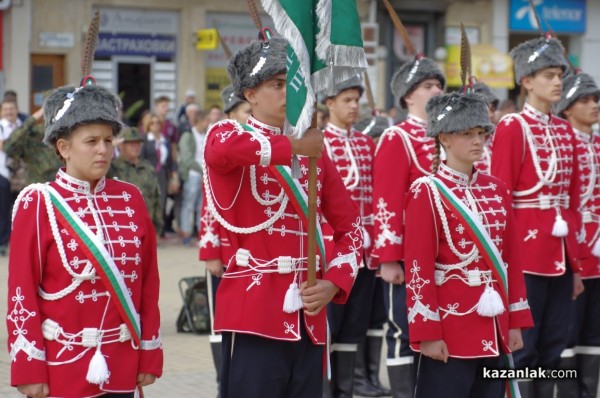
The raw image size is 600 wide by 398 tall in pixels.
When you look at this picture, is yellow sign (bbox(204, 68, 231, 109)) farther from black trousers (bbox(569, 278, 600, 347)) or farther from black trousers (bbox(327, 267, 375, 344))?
black trousers (bbox(569, 278, 600, 347))

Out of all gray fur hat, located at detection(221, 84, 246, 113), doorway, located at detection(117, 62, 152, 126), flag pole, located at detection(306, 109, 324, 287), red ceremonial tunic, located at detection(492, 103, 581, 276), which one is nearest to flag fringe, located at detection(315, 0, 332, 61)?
flag pole, located at detection(306, 109, 324, 287)

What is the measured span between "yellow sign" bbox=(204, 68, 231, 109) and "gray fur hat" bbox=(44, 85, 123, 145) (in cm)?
2192

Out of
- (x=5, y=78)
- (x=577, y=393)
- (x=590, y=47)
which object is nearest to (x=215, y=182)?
(x=577, y=393)

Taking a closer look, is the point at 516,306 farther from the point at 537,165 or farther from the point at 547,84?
the point at 547,84

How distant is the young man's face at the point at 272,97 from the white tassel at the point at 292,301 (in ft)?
2.46

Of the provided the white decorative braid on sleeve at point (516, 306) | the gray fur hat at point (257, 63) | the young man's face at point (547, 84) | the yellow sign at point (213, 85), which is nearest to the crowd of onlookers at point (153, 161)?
the yellow sign at point (213, 85)

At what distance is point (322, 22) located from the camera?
5055mm

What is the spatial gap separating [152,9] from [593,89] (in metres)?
18.8

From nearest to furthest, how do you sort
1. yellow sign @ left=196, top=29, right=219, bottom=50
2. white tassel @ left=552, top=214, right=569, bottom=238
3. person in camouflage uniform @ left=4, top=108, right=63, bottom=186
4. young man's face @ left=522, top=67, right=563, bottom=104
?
white tassel @ left=552, top=214, right=569, bottom=238 → young man's face @ left=522, top=67, right=563, bottom=104 → person in camouflage uniform @ left=4, top=108, right=63, bottom=186 → yellow sign @ left=196, top=29, right=219, bottom=50

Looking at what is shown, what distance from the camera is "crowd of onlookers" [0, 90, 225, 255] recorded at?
13047 mm

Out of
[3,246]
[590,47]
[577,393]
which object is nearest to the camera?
[577,393]

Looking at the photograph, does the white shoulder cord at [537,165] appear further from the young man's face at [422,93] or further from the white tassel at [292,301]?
the white tassel at [292,301]

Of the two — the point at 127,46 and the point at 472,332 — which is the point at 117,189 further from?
the point at 127,46

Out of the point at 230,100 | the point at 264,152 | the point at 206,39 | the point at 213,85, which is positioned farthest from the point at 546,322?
the point at 213,85
